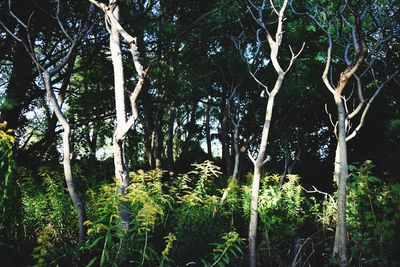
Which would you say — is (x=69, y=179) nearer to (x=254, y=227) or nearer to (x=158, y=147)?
(x=254, y=227)

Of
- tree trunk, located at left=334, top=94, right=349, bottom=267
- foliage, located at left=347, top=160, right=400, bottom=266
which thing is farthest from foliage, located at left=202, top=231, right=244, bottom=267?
foliage, located at left=347, top=160, right=400, bottom=266

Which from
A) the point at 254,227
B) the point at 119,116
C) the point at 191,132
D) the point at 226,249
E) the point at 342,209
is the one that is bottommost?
the point at 254,227

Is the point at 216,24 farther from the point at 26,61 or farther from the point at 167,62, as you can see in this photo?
the point at 26,61

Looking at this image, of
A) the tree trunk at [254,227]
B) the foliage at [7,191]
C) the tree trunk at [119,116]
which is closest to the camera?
the foliage at [7,191]

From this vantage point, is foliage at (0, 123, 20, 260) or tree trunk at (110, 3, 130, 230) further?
tree trunk at (110, 3, 130, 230)

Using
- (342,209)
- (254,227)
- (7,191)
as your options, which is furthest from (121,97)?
(342,209)

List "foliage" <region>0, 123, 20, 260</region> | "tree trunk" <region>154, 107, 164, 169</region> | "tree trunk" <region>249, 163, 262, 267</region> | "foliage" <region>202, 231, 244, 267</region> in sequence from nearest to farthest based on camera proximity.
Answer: "foliage" <region>0, 123, 20, 260</region>, "foliage" <region>202, 231, 244, 267</region>, "tree trunk" <region>249, 163, 262, 267</region>, "tree trunk" <region>154, 107, 164, 169</region>

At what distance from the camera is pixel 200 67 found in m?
11.3

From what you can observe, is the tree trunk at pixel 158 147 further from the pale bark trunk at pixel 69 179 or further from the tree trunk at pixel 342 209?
the tree trunk at pixel 342 209

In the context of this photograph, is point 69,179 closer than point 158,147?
Yes

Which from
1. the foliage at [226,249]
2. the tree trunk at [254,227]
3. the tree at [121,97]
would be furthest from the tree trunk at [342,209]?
the tree at [121,97]

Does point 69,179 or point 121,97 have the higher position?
point 121,97

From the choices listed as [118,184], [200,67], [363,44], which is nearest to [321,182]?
[200,67]

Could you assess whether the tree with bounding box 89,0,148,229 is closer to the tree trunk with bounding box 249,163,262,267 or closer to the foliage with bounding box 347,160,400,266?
the tree trunk with bounding box 249,163,262,267
